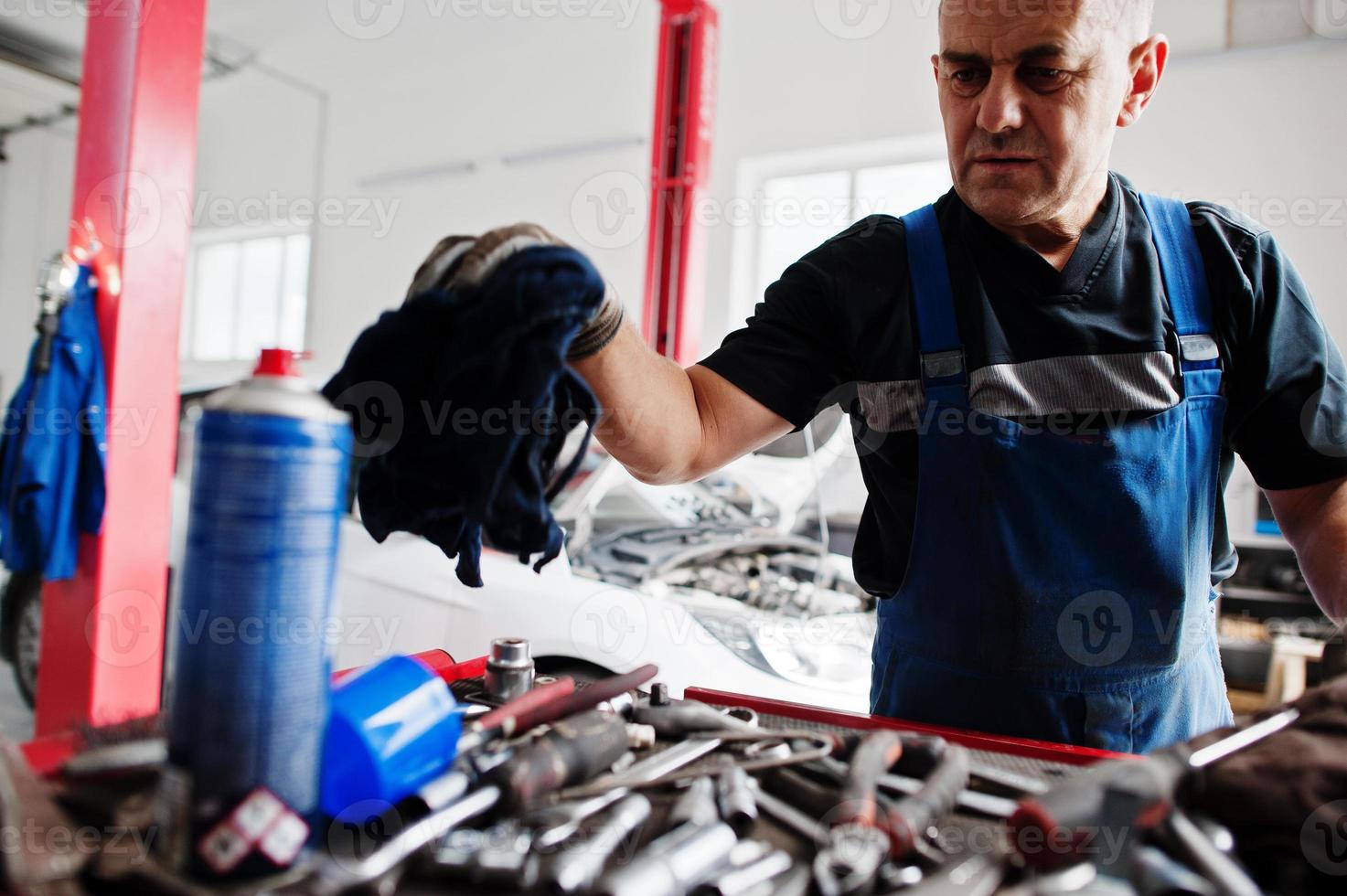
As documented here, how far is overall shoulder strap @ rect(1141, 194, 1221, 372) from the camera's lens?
40.2 inches

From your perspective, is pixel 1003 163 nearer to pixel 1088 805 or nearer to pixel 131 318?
pixel 1088 805

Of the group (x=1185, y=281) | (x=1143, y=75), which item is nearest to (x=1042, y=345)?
(x=1185, y=281)

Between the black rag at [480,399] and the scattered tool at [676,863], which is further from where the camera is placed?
the black rag at [480,399]

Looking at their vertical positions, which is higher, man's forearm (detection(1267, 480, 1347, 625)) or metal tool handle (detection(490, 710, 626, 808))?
man's forearm (detection(1267, 480, 1347, 625))

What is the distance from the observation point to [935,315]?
1.05 metres

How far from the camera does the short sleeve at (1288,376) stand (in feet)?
3.42

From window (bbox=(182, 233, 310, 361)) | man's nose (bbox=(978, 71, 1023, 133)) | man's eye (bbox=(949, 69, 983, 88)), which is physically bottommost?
man's nose (bbox=(978, 71, 1023, 133))

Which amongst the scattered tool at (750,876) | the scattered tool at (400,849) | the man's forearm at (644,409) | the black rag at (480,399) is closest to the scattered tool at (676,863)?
the scattered tool at (750,876)

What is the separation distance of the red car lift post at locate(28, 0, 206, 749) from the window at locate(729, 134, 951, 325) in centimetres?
317

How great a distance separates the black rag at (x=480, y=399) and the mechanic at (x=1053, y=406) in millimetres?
253

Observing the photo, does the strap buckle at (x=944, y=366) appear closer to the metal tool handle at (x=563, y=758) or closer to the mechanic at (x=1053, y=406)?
the mechanic at (x=1053, y=406)

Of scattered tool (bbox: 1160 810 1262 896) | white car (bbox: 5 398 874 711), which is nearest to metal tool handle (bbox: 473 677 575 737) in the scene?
scattered tool (bbox: 1160 810 1262 896)

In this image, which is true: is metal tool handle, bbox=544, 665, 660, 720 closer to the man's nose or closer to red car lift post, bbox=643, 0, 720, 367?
the man's nose

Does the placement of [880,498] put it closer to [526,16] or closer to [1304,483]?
[1304,483]
